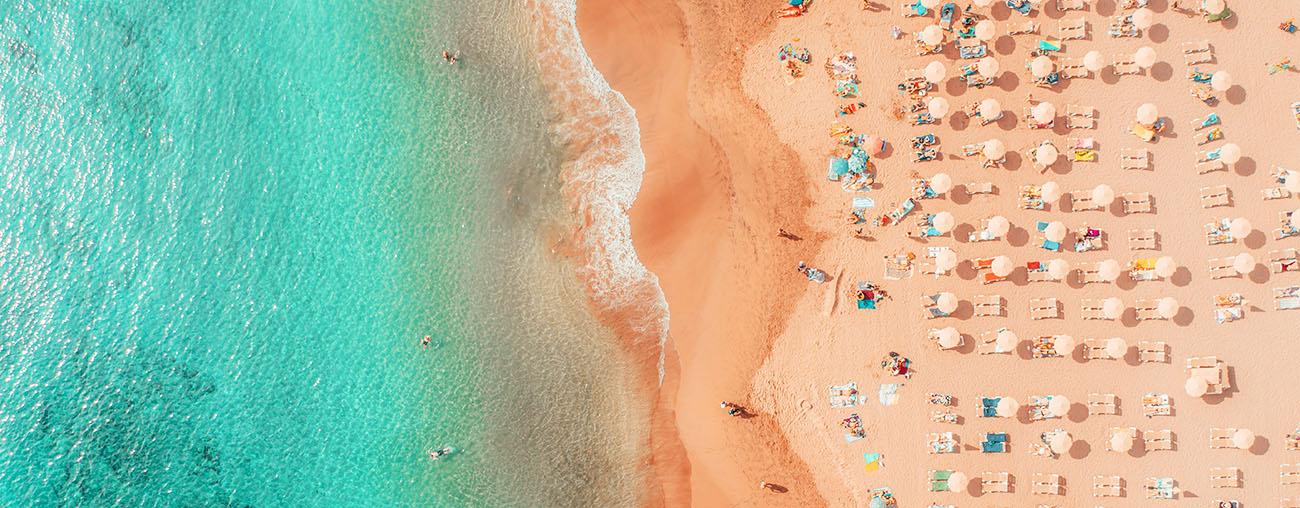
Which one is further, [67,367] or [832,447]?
[67,367]

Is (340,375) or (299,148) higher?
(299,148)

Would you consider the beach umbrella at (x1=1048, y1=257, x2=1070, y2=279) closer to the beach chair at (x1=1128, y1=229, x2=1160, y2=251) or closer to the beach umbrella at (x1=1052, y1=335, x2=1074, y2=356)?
the beach umbrella at (x1=1052, y1=335, x2=1074, y2=356)

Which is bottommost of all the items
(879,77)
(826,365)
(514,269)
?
(514,269)

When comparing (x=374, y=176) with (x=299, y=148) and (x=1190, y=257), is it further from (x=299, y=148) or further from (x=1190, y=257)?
(x=1190, y=257)

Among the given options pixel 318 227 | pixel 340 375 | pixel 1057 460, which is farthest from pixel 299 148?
pixel 1057 460

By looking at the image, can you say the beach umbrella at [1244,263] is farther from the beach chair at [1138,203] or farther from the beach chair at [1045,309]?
the beach chair at [1045,309]

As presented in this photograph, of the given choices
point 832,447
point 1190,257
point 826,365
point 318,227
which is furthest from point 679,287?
point 1190,257

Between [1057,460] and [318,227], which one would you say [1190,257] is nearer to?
[1057,460]


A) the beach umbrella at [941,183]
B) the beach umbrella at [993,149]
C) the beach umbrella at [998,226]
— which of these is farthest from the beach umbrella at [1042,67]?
the beach umbrella at [998,226]
